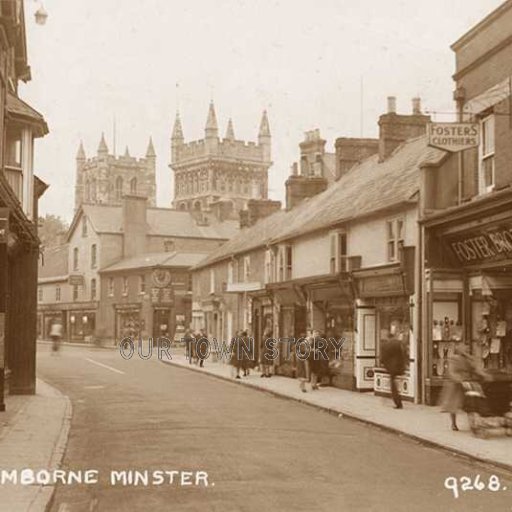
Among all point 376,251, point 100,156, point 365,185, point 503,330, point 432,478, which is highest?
point 100,156

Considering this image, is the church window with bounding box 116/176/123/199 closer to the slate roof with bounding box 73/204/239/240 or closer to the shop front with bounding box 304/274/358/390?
the slate roof with bounding box 73/204/239/240

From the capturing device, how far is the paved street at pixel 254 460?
402 inches

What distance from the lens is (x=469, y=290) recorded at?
22516 mm

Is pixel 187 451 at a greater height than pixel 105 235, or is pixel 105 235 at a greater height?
pixel 105 235

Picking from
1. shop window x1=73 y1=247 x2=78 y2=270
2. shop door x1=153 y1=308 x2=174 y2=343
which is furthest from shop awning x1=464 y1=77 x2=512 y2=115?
shop window x1=73 y1=247 x2=78 y2=270

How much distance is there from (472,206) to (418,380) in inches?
188

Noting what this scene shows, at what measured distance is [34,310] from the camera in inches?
981

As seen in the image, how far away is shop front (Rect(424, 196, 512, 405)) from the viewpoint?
20.6 meters

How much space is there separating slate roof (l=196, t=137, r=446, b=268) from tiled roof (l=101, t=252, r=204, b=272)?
96.6 feet

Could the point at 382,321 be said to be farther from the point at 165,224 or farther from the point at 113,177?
the point at 113,177

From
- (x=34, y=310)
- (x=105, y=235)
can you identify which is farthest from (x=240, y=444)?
(x=105, y=235)

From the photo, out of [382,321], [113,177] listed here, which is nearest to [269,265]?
[382,321]

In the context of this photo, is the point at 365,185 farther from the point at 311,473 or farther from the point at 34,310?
the point at 311,473

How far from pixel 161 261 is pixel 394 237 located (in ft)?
157
